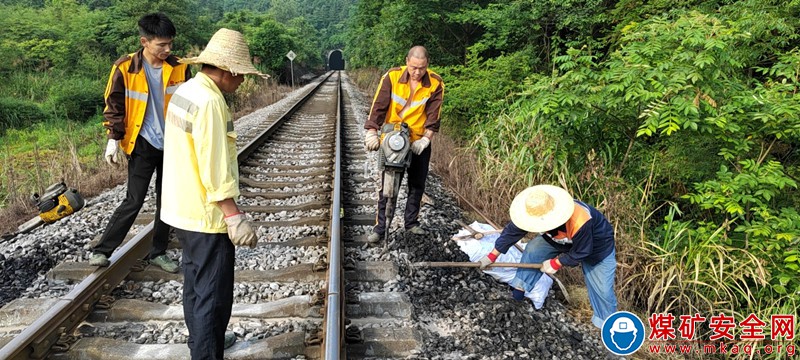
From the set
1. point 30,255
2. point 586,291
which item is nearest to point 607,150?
point 586,291

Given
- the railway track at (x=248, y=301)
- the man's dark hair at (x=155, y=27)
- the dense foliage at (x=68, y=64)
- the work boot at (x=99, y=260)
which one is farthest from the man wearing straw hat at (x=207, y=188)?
the dense foliage at (x=68, y=64)

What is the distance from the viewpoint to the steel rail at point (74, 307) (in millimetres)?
2537

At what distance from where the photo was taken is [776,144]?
421 centimetres

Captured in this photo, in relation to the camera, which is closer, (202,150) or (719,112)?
(202,150)

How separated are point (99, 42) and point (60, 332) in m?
28.9

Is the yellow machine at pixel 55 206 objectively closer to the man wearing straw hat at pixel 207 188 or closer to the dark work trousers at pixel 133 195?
the dark work trousers at pixel 133 195

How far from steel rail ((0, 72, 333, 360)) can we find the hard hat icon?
11.0 feet

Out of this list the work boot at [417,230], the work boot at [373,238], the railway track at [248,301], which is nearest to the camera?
the railway track at [248,301]

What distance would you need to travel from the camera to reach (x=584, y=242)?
3.08 m

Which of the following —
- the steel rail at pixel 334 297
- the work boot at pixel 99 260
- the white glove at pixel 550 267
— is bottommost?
the work boot at pixel 99 260

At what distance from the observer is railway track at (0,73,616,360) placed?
8.89 feet

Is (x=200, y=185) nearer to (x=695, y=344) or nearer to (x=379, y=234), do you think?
(x=379, y=234)

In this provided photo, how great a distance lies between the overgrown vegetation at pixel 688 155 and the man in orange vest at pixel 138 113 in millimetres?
2952

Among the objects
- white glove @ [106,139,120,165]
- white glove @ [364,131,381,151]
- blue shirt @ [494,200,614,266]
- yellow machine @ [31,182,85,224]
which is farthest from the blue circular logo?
yellow machine @ [31,182,85,224]
